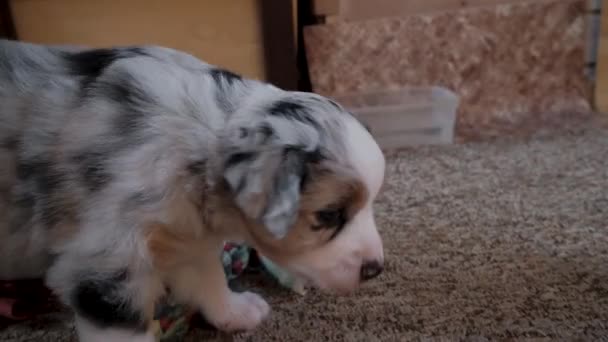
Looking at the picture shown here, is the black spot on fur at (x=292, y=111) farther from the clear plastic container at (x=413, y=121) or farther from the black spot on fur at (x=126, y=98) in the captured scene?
the clear plastic container at (x=413, y=121)

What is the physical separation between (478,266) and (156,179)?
90 cm

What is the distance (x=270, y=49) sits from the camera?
7.73 ft

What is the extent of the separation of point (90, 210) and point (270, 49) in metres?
1.42

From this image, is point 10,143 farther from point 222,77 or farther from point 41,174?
point 222,77

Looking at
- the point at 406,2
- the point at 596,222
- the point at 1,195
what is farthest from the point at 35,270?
the point at 406,2

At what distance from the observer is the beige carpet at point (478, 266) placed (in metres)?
1.36

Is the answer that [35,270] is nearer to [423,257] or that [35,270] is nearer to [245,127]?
[245,127]

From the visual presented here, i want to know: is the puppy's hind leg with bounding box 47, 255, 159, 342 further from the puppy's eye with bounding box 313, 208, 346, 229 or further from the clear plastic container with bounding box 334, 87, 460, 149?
the clear plastic container with bounding box 334, 87, 460, 149

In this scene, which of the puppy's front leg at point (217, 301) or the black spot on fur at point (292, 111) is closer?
the black spot on fur at point (292, 111)

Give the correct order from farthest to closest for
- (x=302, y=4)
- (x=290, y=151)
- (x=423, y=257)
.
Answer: (x=302, y=4), (x=423, y=257), (x=290, y=151)

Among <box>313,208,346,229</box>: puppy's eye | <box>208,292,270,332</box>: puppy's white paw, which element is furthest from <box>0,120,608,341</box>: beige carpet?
<box>313,208,346,229</box>: puppy's eye

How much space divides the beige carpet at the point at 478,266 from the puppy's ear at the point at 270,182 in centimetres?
45

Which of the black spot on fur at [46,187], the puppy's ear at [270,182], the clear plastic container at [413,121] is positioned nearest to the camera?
the puppy's ear at [270,182]

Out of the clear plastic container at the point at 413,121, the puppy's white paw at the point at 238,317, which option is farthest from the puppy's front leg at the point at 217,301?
the clear plastic container at the point at 413,121
